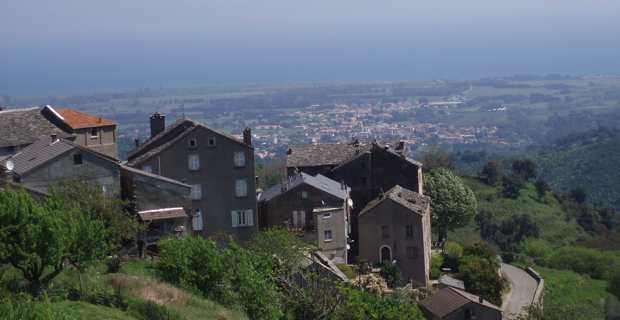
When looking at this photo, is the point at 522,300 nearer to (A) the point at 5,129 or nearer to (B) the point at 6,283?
(A) the point at 5,129

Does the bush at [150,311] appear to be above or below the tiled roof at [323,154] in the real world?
below

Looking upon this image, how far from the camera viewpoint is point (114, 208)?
33.6 m

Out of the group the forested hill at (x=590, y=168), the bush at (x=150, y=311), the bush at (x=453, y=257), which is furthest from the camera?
the forested hill at (x=590, y=168)

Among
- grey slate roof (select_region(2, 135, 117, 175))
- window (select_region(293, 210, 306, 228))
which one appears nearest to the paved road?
window (select_region(293, 210, 306, 228))

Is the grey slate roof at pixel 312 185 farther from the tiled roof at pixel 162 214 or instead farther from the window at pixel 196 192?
the tiled roof at pixel 162 214

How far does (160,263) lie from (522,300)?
24037 millimetres

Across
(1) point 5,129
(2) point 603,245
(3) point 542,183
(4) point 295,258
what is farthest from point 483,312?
(3) point 542,183

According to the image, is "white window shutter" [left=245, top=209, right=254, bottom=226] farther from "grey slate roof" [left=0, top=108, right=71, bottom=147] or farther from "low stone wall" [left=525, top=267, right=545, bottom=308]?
"low stone wall" [left=525, top=267, right=545, bottom=308]

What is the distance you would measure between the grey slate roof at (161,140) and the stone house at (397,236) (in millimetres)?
7286

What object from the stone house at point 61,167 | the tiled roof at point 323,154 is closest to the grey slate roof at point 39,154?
the stone house at point 61,167

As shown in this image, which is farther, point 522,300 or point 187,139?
point 522,300

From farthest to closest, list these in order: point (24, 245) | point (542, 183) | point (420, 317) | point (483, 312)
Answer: point (542, 183), point (483, 312), point (420, 317), point (24, 245)

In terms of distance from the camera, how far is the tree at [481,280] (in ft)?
153

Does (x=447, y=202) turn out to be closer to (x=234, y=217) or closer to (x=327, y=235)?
(x=327, y=235)
